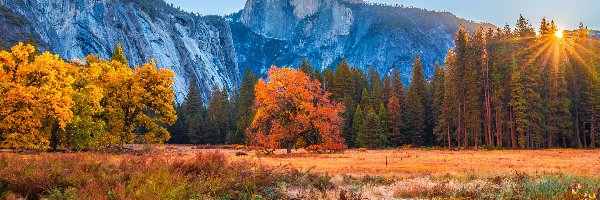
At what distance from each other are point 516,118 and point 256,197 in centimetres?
5248

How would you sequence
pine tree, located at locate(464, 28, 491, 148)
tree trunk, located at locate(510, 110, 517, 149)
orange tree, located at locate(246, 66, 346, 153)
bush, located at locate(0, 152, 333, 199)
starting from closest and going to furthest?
1. bush, located at locate(0, 152, 333, 199)
2. orange tree, located at locate(246, 66, 346, 153)
3. tree trunk, located at locate(510, 110, 517, 149)
4. pine tree, located at locate(464, 28, 491, 148)

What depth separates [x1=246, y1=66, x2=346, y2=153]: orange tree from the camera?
39.8m

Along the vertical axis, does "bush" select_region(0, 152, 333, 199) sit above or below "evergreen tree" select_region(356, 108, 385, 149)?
below

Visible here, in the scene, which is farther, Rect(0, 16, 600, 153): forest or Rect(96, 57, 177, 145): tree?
Rect(96, 57, 177, 145): tree

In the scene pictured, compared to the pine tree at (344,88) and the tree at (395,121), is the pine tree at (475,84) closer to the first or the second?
the tree at (395,121)

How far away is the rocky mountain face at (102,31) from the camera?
11594 centimetres

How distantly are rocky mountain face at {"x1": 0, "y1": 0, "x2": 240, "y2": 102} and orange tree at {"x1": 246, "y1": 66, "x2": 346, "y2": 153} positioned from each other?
272 feet

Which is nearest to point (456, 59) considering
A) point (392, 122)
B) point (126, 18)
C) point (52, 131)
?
point (392, 122)

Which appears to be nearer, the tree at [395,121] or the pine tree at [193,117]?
the tree at [395,121]

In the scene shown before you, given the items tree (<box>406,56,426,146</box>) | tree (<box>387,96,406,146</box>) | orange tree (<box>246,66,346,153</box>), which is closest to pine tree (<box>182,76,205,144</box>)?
tree (<box>387,96,406,146</box>)

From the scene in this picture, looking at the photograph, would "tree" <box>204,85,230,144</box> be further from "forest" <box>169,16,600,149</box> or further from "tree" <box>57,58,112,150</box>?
"tree" <box>57,58,112,150</box>

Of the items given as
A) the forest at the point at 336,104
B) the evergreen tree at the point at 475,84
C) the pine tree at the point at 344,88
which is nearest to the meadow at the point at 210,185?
the forest at the point at 336,104

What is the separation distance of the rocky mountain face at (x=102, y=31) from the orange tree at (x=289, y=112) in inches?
3266

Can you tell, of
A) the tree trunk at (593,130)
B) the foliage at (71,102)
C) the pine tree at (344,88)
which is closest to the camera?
the foliage at (71,102)
